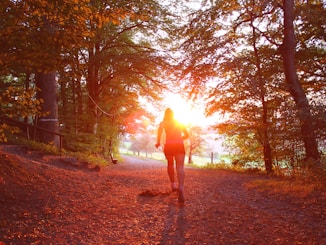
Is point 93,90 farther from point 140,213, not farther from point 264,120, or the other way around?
point 140,213

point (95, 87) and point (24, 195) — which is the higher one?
point (95, 87)

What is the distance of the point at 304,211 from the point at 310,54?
29.5 ft

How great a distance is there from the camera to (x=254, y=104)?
36.6 feet

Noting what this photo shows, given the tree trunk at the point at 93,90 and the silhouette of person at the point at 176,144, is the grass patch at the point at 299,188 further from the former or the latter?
the tree trunk at the point at 93,90

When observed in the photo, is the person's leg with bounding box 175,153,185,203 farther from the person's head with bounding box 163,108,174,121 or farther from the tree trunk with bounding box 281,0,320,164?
the tree trunk with bounding box 281,0,320,164

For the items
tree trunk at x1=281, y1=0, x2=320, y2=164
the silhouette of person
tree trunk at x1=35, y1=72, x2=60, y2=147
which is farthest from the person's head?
tree trunk at x1=35, y1=72, x2=60, y2=147

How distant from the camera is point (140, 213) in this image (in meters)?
5.19

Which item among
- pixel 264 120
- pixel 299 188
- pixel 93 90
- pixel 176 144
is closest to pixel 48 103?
pixel 93 90

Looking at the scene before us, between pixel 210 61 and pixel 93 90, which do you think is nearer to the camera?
pixel 210 61

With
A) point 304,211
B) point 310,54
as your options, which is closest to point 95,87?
point 310,54

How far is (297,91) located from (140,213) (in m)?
7.17

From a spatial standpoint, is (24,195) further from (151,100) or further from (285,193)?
(151,100)

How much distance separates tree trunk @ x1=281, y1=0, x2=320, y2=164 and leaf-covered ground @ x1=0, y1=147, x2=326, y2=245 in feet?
9.36

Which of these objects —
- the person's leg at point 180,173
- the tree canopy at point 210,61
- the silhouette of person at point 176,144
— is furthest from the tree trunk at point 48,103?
the person's leg at point 180,173
